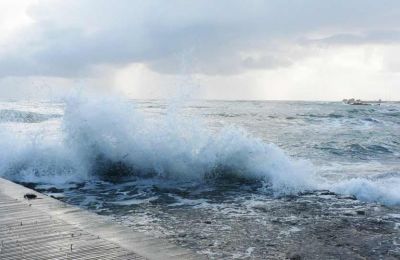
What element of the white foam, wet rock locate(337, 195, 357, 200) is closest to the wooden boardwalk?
wet rock locate(337, 195, 357, 200)

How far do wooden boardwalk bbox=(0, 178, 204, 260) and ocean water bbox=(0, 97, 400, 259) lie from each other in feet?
4.52

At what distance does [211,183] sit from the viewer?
12531mm

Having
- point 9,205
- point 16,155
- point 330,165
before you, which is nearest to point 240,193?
point 9,205

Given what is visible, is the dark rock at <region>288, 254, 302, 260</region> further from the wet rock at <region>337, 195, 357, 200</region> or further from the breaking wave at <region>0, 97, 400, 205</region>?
the breaking wave at <region>0, 97, 400, 205</region>

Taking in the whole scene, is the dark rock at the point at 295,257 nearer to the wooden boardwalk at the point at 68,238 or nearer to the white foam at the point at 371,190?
the wooden boardwalk at the point at 68,238

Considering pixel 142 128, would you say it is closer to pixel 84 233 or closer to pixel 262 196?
pixel 262 196

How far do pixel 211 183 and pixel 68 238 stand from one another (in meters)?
7.54

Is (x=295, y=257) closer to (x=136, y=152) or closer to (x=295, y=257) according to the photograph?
(x=295, y=257)

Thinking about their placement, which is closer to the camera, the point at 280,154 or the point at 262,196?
the point at 262,196

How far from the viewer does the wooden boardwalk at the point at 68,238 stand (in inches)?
182

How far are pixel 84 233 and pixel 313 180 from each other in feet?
27.5

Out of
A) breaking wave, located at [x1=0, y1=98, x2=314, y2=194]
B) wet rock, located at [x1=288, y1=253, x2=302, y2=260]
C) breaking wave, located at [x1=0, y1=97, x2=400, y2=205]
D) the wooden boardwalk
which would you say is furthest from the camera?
breaking wave, located at [x1=0, y1=98, x2=314, y2=194]

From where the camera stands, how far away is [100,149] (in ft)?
49.2

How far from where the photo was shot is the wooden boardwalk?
15.2ft
